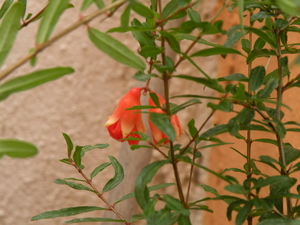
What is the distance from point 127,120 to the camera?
0.39m

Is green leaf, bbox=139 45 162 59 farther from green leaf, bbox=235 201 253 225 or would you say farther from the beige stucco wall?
the beige stucco wall

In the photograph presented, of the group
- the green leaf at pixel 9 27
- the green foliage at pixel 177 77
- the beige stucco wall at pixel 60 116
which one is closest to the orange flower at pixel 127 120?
the green foliage at pixel 177 77

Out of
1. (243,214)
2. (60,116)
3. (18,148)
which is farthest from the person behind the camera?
(60,116)

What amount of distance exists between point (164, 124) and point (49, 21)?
0.33ft

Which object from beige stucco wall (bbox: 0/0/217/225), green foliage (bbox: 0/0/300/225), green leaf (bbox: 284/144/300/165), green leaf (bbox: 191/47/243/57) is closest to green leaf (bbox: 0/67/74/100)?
green foliage (bbox: 0/0/300/225)

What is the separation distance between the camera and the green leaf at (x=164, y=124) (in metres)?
0.27

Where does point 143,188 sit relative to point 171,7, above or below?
below

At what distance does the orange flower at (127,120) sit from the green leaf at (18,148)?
17cm

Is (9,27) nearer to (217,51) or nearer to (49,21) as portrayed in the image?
(49,21)

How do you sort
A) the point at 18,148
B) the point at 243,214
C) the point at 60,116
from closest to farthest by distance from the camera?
the point at 18,148 → the point at 243,214 → the point at 60,116

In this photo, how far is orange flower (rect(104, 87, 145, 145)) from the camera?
1.28ft

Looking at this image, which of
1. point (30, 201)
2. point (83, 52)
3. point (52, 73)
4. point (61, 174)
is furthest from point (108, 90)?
point (52, 73)

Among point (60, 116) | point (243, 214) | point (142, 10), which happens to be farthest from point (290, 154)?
point (60, 116)

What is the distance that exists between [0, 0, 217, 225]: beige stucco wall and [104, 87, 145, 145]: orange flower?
2.19 ft
